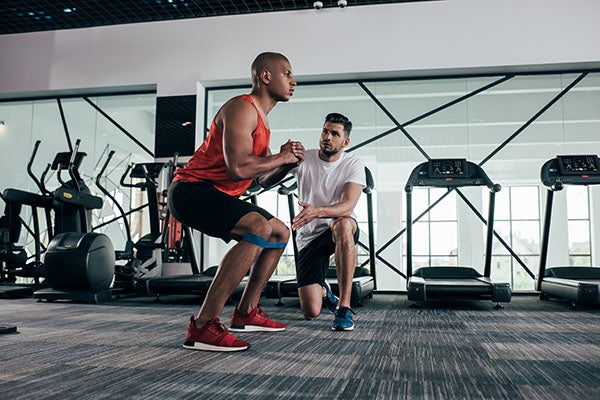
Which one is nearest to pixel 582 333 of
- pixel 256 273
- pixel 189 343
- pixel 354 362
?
pixel 354 362

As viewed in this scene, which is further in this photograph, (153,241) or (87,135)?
(87,135)

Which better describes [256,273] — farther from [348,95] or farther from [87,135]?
[87,135]

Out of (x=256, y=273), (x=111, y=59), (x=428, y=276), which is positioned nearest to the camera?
(x=256, y=273)

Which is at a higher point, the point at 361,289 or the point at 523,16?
the point at 523,16

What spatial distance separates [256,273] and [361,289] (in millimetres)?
1630

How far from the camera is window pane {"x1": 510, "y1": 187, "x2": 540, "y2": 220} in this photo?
216 inches

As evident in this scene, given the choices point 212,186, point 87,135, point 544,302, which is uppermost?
point 87,135

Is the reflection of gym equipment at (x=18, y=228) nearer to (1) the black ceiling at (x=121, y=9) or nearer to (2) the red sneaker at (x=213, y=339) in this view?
(1) the black ceiling at (x=121, y=9)

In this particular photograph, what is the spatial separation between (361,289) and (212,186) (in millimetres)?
2055

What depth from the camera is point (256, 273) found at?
2.42 m

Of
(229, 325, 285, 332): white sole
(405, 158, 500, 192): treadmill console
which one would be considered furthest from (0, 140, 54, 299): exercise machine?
(405, 158, 500, 192): treadmill console

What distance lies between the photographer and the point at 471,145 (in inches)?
225

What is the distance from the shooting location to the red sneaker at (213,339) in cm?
Answer: 203

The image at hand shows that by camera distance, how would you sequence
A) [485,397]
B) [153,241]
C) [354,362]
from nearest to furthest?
1. [485,397]
2. [354,362]
3. [153,241]
